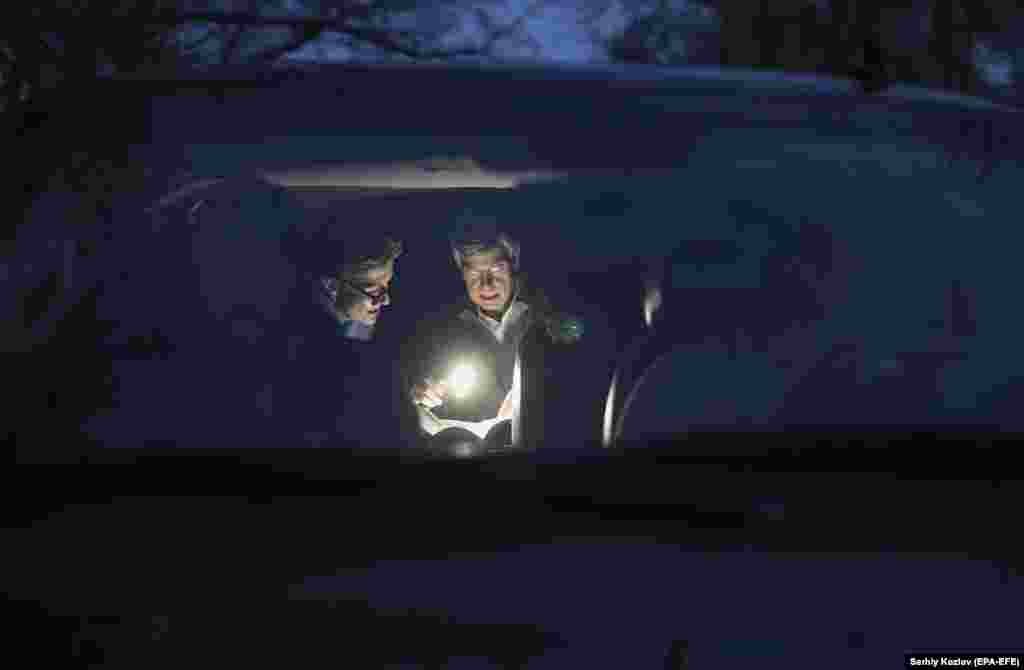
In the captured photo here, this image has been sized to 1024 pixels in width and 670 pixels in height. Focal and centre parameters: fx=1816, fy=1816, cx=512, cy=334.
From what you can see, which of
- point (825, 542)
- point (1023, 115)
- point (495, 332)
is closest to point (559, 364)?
point (495, 332)

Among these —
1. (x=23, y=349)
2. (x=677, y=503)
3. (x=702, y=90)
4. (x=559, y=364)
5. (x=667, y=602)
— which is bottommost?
(x=667, y=602)

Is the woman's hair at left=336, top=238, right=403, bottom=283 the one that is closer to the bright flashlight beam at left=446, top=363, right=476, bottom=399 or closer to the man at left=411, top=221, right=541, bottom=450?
the man at left=411, top=221, right=541, bottom=450

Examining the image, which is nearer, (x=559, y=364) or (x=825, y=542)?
(x=825, y=542)

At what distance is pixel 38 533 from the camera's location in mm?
1899

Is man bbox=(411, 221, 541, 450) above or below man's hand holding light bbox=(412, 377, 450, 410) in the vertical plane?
above

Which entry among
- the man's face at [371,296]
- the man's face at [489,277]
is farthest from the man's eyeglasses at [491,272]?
the man's face at [371,296]

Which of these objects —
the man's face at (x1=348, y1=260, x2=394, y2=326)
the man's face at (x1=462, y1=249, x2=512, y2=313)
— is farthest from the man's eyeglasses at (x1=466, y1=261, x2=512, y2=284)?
the man's face at (x1=348, y1=260, x2=394, y2=326)

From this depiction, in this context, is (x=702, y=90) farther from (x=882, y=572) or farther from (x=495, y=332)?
(x=882, y=572)

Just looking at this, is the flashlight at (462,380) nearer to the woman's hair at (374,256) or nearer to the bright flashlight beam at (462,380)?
the bright flashlight beam at (462,380)

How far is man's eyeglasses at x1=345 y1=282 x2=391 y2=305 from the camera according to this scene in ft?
9.76

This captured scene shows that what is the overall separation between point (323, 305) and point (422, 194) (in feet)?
0.96

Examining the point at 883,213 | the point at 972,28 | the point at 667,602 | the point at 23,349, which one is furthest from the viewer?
the point at 972,28

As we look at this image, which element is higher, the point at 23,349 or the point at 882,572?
the point at 23,349

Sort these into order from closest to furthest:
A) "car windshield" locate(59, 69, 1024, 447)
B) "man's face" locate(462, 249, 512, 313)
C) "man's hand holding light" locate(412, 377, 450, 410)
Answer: "car windshield" locate(59, 69, 1024, 447)
"man's hand holding light" locate(412, 377, 450, 410)
"man's face" locate(462, 249, 512, 313)
